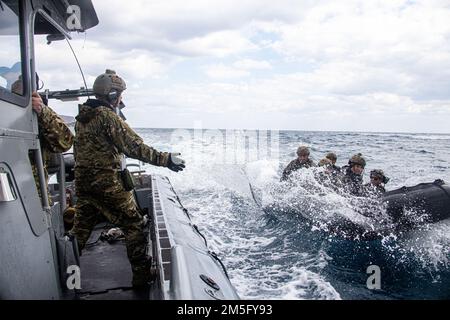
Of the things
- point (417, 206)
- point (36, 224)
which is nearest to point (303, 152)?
point (417, 206)

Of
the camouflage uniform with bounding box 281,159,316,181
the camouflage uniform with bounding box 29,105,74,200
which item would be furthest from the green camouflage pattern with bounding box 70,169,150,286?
the camouflage uniform with bounding box 281,159,316,181

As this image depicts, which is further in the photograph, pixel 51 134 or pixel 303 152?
pixel 303 152

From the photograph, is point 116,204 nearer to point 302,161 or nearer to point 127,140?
point 127,140

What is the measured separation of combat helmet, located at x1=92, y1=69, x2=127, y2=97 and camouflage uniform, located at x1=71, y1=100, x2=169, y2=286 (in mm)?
100

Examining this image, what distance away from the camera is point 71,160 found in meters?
4.92

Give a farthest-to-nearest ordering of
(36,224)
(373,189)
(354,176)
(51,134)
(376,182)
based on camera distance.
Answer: (354,176) < (376,182) < (373,189) < (51,134) < (36,224)

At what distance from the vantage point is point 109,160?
299cm

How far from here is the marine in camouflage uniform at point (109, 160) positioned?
9.52ft

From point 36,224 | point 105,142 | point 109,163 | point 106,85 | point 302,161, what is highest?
point 106,85

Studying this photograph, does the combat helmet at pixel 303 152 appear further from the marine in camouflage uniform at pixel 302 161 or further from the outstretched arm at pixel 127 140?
the outstretched arm at pixel 127 140

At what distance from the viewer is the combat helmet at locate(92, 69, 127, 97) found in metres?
2.98

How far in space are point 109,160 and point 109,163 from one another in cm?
2

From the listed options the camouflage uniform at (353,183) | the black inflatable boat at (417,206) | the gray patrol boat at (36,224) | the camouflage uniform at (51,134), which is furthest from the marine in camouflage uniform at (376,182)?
the camouflage uniform at (51,134)
